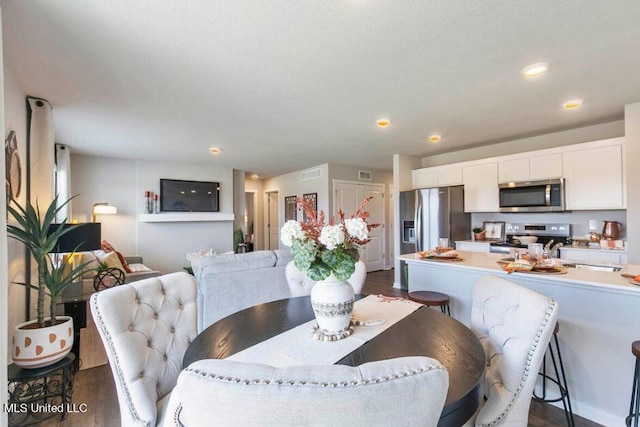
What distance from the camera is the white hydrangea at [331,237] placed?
4.16 ft

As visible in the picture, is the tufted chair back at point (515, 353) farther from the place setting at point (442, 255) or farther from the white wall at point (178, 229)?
the white wall at point (178, 229)

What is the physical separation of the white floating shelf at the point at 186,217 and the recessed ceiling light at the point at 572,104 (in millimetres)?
6134

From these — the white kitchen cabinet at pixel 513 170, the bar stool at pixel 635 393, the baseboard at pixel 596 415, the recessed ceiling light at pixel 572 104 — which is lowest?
the baseboard at pixel 596 415

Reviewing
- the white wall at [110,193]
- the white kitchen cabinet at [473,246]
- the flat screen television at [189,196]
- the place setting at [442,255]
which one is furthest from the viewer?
the flat screen television at [189,196]

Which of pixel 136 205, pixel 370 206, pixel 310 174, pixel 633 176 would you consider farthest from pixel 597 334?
pixel 136 205

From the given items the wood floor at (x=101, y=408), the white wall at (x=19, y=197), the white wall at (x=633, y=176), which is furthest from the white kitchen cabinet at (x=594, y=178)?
the white wall at (x=19, y=197)

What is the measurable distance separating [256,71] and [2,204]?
173 centimetres

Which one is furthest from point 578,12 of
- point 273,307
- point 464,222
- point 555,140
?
point 464,222

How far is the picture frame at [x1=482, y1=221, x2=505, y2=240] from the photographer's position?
182 inches

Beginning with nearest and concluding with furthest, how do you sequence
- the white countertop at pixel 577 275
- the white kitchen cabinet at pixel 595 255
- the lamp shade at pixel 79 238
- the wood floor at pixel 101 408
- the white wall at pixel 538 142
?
the white countertop at pixel 577 275 < the wood floor at pixel 101 408 < the lamp shade at pixel 79 238 < the white kitchen cabinet at pixel 595 255 < the white wall at pixel 538 142

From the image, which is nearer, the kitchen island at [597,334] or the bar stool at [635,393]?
the bar stool at [635,393]

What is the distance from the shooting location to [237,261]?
3.19 m

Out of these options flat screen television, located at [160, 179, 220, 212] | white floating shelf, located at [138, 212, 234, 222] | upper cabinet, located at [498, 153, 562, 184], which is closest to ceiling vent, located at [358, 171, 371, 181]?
upper cabinet, located at [498, 153, 562, 184]

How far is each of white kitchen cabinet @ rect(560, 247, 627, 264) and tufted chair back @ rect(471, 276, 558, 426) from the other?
8.48 ft
